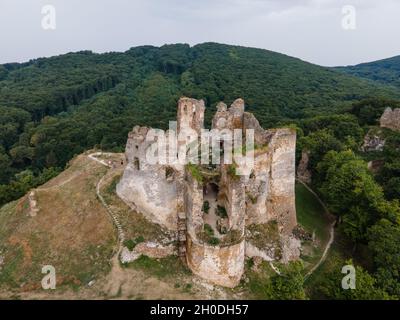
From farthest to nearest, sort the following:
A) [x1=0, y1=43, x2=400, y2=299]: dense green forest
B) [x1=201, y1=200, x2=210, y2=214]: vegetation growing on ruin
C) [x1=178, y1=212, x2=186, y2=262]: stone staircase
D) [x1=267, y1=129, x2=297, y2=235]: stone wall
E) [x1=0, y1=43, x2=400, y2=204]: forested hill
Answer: [x1=0, y1=43, x2=400, y2=204]: forested hill, [x1=0, y1=43, x2=400, y2=299]: dense green forest, [x1=267, y1=129, x2=297, y2=235]: stone wall, [x1=201, y1=200, x2=210, y2=214]: vegetation growing on ruin, [x1=178, y1=212, x2=186, y2=262]: stone staircase

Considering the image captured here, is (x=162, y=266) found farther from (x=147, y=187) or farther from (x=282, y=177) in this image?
(x=282, y=177)

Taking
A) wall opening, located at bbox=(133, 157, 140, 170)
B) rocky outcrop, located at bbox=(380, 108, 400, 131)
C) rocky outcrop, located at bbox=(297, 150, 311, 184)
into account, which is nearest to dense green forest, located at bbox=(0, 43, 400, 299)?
rocky outcrop, located at bbox=(297, 150, 311, 184)

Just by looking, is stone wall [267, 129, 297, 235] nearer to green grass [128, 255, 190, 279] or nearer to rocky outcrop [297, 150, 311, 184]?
green grass [128, 255, 190, 279]

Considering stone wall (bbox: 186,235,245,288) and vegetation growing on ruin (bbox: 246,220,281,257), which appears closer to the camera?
stone wall (bbox: 186,235,245,288)

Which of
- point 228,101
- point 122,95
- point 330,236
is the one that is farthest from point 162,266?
point 122,95

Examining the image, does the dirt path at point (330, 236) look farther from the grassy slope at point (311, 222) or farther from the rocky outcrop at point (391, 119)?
the rocky outcrop at point (391, 119)
